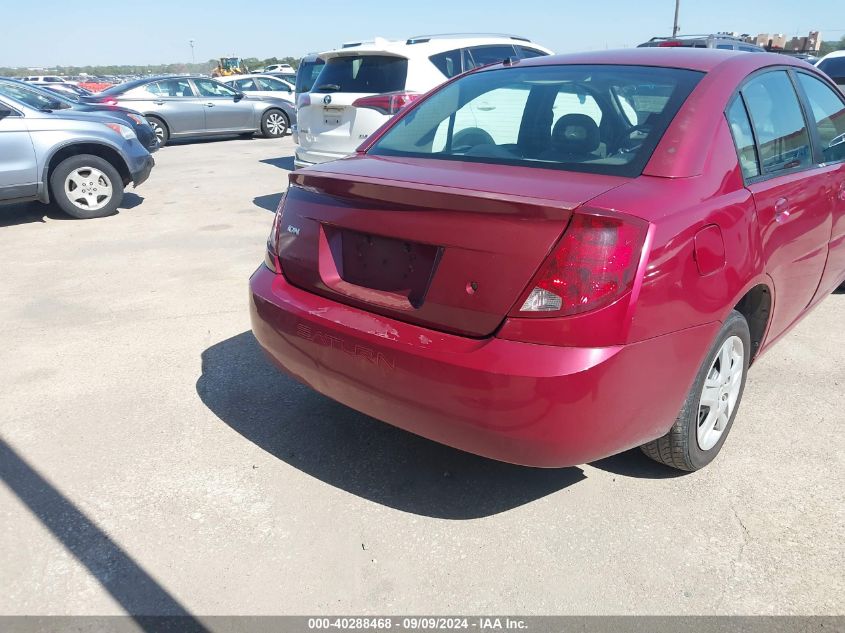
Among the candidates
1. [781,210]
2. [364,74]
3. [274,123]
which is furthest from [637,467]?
[274,123]

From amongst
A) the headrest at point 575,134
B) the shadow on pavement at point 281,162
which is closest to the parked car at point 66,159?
the shadow on pavement at point 281,162

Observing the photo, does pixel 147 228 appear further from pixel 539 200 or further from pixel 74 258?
pixel 539 200

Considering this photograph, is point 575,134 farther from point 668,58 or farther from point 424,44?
point 424,44

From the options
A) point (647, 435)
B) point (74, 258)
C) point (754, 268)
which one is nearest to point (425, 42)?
point (74, 258)

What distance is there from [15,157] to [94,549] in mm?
6288

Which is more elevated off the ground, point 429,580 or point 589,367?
point 589,367

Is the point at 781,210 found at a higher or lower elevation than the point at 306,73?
higher

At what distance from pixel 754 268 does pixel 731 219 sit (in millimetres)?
299

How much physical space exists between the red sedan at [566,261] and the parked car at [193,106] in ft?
42.7

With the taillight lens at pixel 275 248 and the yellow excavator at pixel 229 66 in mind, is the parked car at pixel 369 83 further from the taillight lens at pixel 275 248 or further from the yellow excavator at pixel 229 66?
the yellow excavator at pixel 229 66

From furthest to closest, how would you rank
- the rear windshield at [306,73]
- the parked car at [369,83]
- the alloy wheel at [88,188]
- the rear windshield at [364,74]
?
1. the rear windshield at [306,73]
2. the alloy wheel at [88,188]
3. the rear windshield at [364,74]
4. the parked car at [369,83]

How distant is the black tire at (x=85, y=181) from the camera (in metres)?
7.75

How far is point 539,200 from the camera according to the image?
7.30ft

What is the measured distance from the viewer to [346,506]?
2742mm
